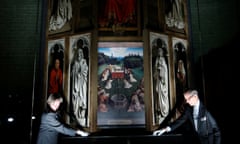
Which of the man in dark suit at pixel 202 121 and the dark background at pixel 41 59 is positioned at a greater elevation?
the dark background at pixel 41 59

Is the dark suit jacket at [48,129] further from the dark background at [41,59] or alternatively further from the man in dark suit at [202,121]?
the man in dark suit at [202,121]

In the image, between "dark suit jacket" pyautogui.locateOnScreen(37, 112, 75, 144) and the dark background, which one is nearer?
"dark suit jacket" pyautogui.locateOnScreen(37, 112, 75, 144)

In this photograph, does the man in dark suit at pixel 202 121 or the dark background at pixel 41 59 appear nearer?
the man in dark suit at pixel 202 121

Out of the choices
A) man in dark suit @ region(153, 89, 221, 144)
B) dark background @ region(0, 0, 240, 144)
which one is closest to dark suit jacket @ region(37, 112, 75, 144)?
dark background @ region(0, 0, 240, 144)

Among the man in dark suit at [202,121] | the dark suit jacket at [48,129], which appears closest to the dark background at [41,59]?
the dark suit jacket at [48,129]

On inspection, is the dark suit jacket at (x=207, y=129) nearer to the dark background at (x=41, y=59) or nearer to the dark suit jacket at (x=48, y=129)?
the dark background at (x=41, y=59)

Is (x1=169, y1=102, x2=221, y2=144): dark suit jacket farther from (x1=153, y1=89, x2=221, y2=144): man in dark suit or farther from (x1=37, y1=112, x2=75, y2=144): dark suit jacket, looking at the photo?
(x1=37, y1=112, x2=75, y2=144): dark suit jacket

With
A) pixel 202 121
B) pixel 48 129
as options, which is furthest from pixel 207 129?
pixel 48 129

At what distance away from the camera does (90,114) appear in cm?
441

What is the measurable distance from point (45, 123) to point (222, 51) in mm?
3244

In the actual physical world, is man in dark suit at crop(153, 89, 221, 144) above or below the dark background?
below

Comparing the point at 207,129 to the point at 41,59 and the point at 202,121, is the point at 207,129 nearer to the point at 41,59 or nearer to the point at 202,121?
the point at 202,121

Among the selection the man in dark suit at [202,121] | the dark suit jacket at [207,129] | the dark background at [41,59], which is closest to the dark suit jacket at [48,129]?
the dark background at [41,59]

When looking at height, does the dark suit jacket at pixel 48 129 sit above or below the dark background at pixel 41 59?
below
